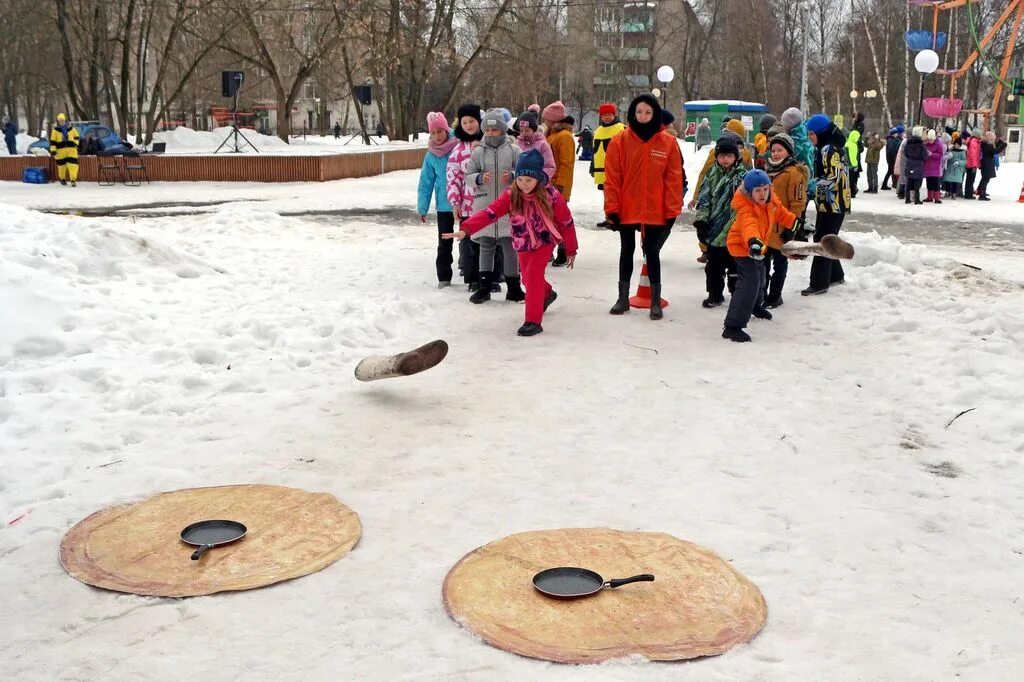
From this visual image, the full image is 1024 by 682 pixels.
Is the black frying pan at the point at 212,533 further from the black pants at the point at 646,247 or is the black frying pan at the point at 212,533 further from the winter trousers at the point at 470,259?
the winter trousers at the point at 470,259

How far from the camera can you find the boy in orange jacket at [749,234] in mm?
7453

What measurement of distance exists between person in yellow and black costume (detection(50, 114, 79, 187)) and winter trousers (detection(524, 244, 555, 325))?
17.9m

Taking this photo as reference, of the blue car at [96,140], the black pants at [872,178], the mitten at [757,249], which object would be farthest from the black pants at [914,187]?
the blue car at [96,140]

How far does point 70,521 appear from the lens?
13.7 ft

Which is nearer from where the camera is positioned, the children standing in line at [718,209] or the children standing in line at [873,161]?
the children standing in line at [718,209]

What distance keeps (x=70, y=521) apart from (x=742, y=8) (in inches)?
2741

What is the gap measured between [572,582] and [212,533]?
1485 millimetres

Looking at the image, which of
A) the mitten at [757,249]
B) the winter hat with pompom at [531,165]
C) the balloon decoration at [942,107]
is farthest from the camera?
the balloon decoration at [942,107]

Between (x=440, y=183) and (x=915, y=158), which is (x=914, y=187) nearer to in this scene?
(x=915, y=158)

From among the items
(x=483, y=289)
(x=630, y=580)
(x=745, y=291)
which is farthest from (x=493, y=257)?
(x=630, y=580)

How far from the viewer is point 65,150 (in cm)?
2281

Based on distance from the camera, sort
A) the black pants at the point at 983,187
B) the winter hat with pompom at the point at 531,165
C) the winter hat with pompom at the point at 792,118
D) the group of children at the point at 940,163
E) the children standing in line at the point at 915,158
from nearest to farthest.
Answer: the winter hat with pompom at the point at 531,165
the winter hat with pompom at the point at 792,118
the children standing in line at the point at 915,158
the group of children at the point at 940,163
the black pants at the point at 983,187

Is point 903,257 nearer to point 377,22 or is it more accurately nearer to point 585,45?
point 377,22

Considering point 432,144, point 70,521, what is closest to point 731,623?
point 70,521
